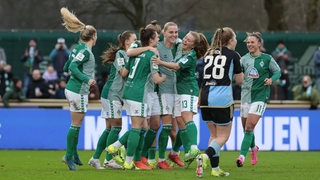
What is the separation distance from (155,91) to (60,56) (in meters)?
12.4

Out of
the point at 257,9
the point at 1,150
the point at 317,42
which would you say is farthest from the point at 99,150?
the point at 257,9

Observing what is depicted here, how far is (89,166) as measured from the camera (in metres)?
18.4

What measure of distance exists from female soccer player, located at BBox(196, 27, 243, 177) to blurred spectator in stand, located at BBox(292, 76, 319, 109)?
1010cm

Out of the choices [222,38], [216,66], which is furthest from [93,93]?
[216,66]

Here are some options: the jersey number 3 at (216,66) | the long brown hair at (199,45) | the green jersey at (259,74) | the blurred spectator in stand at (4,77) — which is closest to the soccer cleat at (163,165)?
the long brown hair at (199,45)

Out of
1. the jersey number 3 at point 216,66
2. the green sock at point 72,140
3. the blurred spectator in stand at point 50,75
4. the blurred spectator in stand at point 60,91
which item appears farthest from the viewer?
the blurred spectator in stand at point 50,75

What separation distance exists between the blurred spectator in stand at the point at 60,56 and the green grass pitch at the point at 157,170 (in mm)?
7238

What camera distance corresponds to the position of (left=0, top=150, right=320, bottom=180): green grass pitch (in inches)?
629

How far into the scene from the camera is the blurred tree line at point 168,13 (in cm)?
3691

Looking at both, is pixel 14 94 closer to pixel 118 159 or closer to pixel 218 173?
pixel 118 159

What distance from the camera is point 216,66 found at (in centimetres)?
1588

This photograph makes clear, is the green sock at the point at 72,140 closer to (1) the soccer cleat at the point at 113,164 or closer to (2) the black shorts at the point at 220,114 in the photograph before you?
(1) the soccer cleat at the point at 113,164

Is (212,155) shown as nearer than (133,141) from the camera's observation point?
Yes

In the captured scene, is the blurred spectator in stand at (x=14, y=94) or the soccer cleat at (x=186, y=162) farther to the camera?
the blurred spectator in stand at (x=14, y=94)
